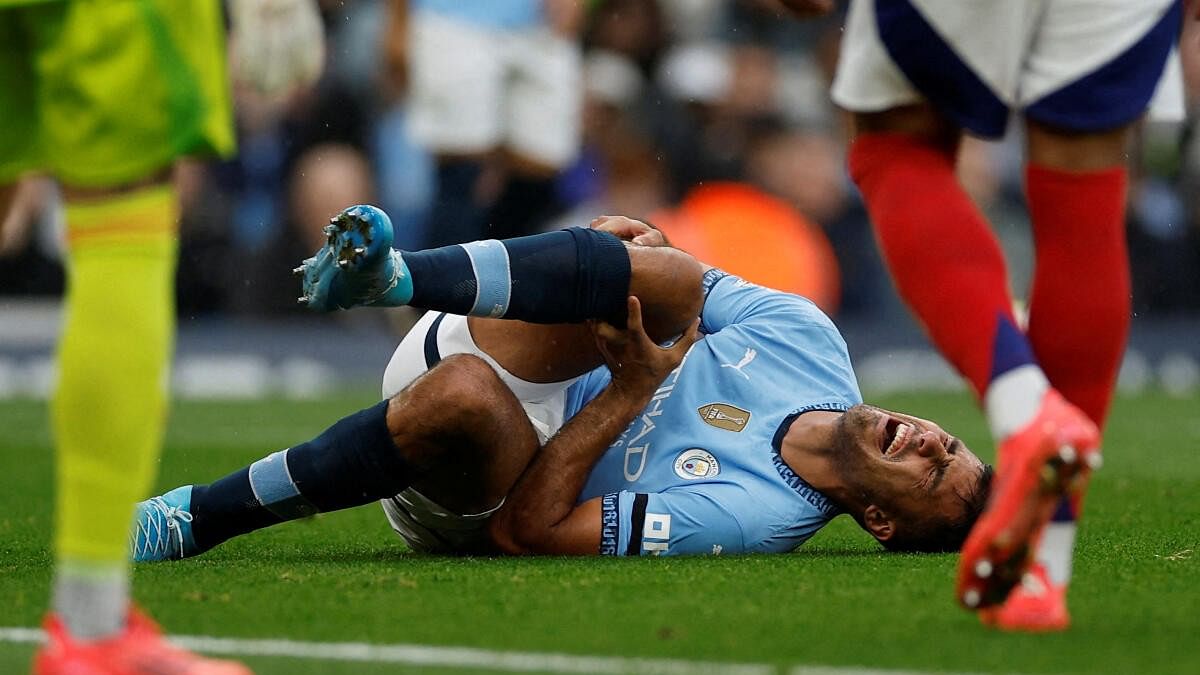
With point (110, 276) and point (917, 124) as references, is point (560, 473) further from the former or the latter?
point (110, 276)

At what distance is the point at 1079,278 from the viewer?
3252mm

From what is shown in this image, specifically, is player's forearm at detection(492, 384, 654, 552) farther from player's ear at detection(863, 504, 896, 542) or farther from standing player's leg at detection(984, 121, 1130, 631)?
standing player's leg at detection(984, 121, 1130, 631)

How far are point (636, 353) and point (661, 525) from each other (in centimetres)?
37

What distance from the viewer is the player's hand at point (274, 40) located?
8.67 m

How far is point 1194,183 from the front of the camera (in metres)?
13.6

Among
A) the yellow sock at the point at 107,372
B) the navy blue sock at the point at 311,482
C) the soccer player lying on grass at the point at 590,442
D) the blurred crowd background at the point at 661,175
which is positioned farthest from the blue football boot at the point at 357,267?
the blurred crowd background at the point at 661,175

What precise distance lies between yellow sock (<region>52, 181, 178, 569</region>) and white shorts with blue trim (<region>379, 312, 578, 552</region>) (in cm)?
160

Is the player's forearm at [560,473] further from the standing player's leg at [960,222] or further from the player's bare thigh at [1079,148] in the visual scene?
the player's bare thigh at [1079,148]

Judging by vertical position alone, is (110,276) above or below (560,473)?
above

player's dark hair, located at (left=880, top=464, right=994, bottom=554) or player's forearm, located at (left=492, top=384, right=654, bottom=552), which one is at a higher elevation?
player's forearm, located at (left=492, top=384, right=654, bottom=552)

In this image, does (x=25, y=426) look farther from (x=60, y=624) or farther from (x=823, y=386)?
(x=60, y=624)

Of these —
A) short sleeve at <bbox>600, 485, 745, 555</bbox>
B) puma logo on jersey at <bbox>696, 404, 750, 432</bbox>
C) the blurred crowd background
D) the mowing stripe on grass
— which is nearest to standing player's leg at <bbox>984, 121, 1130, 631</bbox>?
the mowing stripe on grass

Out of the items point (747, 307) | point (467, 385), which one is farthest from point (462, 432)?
point (747, 307)

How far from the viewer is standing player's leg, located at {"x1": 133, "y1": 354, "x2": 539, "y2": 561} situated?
4117 millimetres
